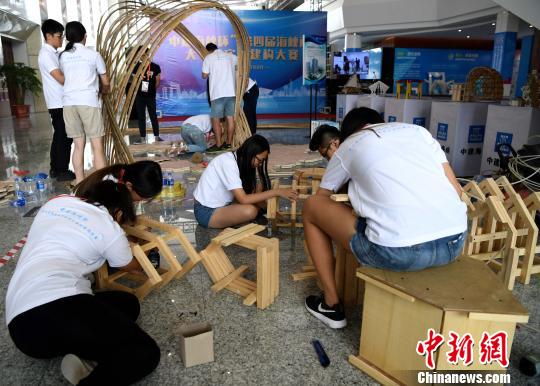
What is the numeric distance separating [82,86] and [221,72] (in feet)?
7.84

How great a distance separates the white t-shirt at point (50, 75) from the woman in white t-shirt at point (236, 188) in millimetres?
2170

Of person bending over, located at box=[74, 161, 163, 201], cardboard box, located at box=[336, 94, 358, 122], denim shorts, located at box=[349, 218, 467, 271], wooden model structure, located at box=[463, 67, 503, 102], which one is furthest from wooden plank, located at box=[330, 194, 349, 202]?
cardboard box, located at box=[336, 94, 358, 122]

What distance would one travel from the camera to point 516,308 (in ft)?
3.95

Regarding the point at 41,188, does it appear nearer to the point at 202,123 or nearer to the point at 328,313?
the point at 202,123

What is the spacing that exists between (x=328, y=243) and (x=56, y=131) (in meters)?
3.75

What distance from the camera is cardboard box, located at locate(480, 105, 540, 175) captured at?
3.75 m

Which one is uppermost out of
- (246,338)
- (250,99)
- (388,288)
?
(250,99)

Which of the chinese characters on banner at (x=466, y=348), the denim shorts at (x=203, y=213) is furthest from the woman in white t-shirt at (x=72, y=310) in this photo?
the denim shorts at (x=203, y=213)

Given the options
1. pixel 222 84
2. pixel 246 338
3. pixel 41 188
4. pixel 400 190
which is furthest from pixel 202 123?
pixel 400 190

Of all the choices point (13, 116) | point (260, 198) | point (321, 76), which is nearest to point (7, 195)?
point (260, 198)

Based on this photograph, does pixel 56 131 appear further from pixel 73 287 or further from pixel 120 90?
pixel 73 287

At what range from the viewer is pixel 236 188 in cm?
262

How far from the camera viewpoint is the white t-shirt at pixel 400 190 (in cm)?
141

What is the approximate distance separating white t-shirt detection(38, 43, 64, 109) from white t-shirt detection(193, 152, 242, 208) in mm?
2135
